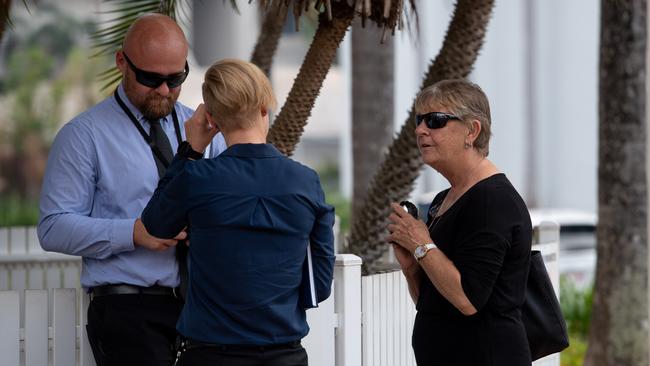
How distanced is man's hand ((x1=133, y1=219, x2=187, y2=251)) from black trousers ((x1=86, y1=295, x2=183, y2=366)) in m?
0.21

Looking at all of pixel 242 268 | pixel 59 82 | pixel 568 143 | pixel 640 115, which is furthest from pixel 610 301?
pixel 59 82

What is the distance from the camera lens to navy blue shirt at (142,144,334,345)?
300 centimetres

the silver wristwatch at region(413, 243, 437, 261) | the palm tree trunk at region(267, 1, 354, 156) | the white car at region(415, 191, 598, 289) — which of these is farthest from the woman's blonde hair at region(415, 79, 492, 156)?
the white car at region(415, 191, 598, 289)

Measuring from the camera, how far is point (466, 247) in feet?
11.1

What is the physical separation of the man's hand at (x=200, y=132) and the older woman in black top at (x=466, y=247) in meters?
0.68

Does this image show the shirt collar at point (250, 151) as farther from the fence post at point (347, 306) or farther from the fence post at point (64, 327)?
the fence post at point (347, 306)

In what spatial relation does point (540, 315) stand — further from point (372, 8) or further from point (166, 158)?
point (372, 8)

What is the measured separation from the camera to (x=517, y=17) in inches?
1098

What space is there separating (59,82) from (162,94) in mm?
32416

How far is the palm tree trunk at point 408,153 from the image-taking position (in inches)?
270

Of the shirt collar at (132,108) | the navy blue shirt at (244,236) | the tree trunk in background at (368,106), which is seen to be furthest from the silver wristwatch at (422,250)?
the tree trunk in background at (368,106)

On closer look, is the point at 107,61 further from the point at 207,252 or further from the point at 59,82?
the point at 207,252

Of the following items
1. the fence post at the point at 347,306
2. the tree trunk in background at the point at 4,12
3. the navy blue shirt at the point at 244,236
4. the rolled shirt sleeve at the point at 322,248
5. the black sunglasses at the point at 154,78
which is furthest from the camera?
the tree trunk in background at the point at 4,12

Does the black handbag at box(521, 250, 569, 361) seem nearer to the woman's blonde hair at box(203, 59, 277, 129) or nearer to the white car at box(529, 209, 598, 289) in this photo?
the woman's blonde hair at box(203, 59, 277, 129)
